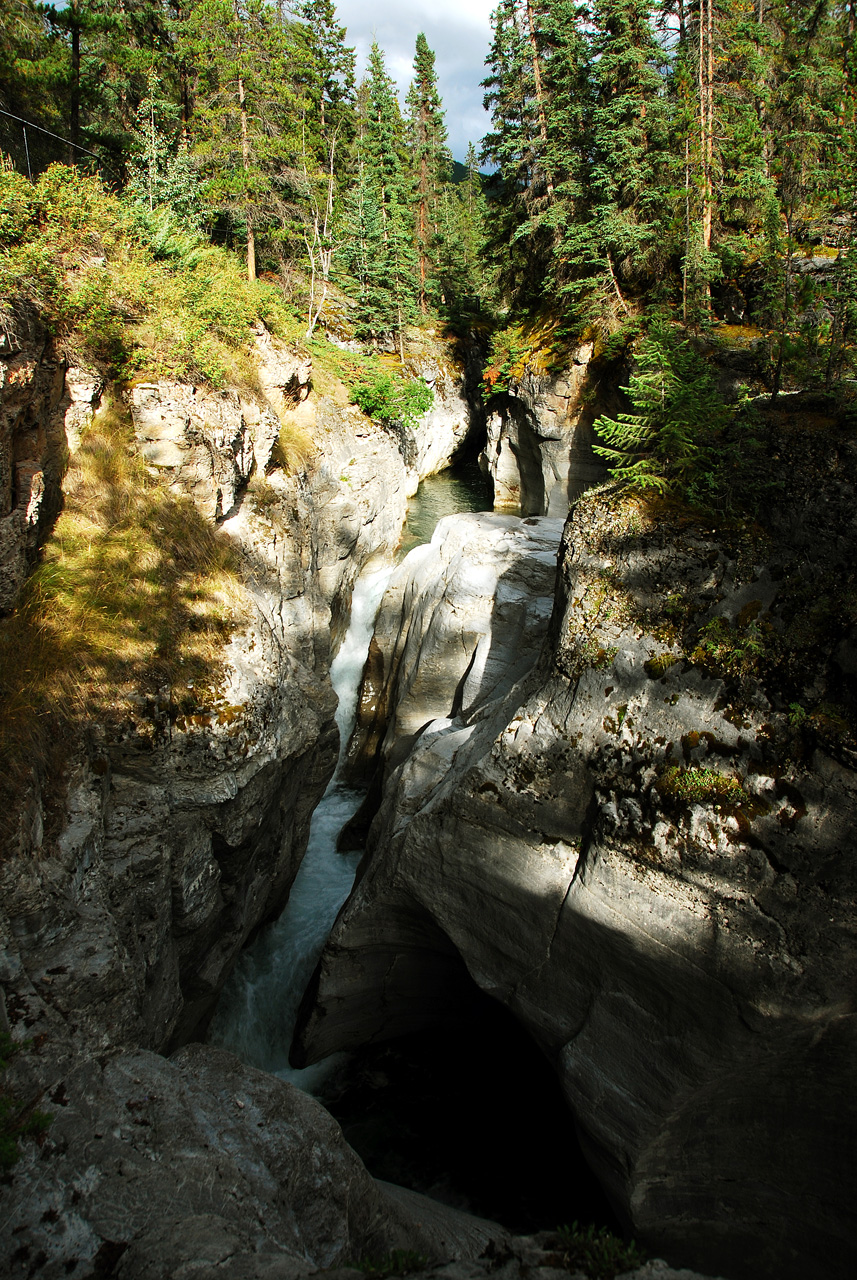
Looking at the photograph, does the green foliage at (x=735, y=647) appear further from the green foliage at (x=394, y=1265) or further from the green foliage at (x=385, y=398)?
the green foliage at (x=385, y=398)

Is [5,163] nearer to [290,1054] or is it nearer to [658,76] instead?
[290,1054]

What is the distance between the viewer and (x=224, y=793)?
7957mm

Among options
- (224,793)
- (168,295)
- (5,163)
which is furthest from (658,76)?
(224,793)

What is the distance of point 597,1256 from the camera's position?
420 centimetres

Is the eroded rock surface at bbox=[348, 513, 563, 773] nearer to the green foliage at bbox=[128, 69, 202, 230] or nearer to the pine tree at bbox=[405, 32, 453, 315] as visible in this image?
the green foliage at bbox=[128, 69, 202, 230]

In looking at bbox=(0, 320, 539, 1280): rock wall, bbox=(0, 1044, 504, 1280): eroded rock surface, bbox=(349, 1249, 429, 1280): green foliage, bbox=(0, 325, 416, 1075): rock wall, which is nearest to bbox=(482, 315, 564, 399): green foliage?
bbox=(0, 325, 416, 1075): rock wall

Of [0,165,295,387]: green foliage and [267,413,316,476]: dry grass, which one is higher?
[0,165,295,387]: green foliage

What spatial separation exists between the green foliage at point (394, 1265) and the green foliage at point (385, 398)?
775 inches

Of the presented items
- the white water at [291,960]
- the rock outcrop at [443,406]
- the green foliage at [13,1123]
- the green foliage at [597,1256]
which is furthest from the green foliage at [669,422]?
the rock outcrop at [443,406]

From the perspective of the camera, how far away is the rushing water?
10.1 m

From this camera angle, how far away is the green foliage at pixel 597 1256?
4.03 metres

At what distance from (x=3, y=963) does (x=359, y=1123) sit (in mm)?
6738

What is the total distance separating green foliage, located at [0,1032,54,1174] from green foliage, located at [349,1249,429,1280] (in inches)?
88.9

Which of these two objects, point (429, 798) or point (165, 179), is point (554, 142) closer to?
point (165, 179)
